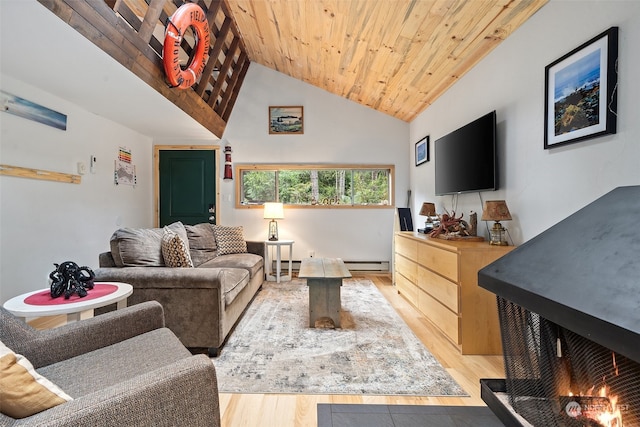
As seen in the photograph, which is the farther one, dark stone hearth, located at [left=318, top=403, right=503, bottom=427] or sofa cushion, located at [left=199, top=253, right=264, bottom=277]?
sofa cushion, located at [left=199, top=253, right=264, bottom=277]

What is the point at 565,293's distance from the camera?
0.86m

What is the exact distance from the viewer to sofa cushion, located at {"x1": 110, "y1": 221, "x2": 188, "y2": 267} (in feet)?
7.54

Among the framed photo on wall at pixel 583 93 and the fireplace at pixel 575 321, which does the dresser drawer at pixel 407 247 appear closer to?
the framed photo on wall at pixel 583 93

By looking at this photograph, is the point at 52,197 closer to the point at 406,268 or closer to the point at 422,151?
the point at 406,268

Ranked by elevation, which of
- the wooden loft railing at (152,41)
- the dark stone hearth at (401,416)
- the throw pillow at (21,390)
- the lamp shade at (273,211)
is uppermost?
the wooden loft railing at (152,41)

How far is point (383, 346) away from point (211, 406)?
5.32 ft

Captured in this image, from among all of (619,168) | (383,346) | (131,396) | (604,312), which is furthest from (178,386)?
(619,168)

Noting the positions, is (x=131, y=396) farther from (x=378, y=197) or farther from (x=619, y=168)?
(x=378, y=197)

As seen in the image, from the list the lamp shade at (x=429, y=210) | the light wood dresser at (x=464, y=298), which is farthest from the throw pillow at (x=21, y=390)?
the lamp shade at (x=429, y=210)

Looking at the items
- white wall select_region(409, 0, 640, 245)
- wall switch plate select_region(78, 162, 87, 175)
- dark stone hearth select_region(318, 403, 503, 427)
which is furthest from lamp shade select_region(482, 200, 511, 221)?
wall switch plate select_region(78, 162, 87, 175)

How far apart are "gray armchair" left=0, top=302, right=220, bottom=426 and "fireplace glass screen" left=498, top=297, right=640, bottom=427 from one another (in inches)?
43.5

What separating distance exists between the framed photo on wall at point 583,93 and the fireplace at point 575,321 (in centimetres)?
67

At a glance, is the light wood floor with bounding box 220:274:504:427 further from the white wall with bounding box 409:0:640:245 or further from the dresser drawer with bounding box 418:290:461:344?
the white wall with bounding box 409:0:640:245

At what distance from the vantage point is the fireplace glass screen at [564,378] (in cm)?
82
